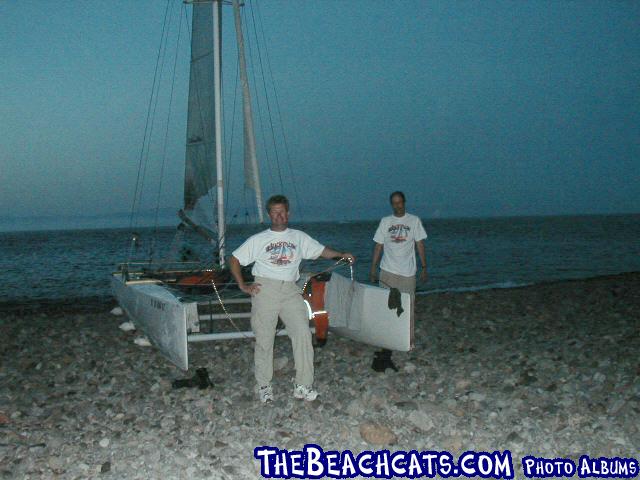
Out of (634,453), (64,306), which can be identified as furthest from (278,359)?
(64,306)

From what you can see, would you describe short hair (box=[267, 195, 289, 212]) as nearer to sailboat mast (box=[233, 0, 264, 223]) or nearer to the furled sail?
sailboat mast (box=[233, 0, 264, 223])

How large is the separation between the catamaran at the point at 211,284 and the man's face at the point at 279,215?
146cm

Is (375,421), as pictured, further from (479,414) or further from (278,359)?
(278,359)

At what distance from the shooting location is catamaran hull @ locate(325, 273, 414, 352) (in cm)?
714

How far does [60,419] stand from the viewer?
5410 mm

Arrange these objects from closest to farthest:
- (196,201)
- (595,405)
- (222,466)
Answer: (222,466) → (595,405) → (196,201)

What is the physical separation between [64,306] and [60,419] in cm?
1117

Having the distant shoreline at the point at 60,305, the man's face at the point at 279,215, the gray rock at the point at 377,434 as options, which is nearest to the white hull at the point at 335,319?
the man's face at the point at 279,215

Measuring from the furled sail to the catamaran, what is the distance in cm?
2

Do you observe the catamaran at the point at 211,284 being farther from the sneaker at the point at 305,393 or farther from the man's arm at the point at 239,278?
the sneaker at the point at 305,393

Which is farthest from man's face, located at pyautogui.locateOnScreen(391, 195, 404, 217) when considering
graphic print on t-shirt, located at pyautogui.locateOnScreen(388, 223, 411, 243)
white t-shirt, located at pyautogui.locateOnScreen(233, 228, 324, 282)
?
white t-shirt, located at pyautogui.locateOnScreen(233, 228, 324, 282)

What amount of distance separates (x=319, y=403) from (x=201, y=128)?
7.52 metres

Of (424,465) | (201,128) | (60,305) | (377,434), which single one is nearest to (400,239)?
(377,434)

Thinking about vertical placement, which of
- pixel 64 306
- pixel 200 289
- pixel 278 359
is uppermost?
pixel 200 289
